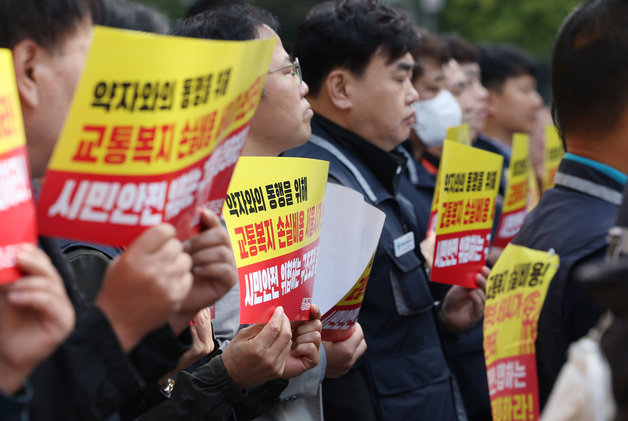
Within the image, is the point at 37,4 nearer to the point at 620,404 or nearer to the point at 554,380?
the point at 620,404

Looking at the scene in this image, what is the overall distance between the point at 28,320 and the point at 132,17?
3.63m

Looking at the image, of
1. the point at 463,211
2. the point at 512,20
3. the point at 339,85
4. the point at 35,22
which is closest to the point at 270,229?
the point at 35,22

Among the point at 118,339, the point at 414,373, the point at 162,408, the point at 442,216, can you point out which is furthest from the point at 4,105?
the point at 414,373

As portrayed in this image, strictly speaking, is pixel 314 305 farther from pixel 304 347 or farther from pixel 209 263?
pixel 209 263

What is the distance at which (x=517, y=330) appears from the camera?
2227 millimetres

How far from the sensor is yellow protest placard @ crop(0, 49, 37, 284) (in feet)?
4.81

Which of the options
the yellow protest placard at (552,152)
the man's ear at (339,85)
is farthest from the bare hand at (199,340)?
the yellow protest placard at (552,152)

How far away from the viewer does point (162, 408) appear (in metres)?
2.56

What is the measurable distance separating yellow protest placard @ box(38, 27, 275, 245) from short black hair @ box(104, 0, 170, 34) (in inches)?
121

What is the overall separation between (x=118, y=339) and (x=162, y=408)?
3.26 ft

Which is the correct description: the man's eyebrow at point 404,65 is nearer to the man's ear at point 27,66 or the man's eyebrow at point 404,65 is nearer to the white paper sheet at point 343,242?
the white paper sheet at point 343,242

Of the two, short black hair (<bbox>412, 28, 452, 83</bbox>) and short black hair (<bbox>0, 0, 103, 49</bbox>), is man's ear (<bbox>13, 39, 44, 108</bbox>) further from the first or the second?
short black hair (<bbox>412, 28, 452, 83</bbox>)

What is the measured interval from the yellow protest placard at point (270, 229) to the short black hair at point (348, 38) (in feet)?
4.77

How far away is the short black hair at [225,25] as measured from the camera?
3.13 metres
